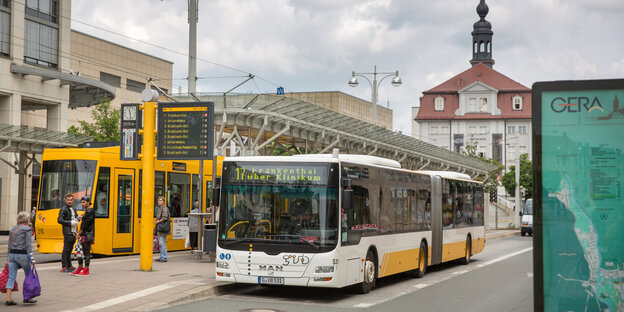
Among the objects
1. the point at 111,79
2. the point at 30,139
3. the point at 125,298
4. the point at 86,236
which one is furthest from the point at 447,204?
the point at 111,79

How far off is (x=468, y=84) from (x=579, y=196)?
4204 inches

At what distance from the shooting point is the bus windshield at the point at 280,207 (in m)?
13.6

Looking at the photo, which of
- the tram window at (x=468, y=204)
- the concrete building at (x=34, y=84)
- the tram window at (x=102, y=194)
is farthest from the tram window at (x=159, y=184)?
the concrete building at (x=34, y=84)

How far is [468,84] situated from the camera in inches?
4382

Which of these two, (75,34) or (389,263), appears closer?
(389,263)

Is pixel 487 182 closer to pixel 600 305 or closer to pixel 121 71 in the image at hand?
pixel 121 71

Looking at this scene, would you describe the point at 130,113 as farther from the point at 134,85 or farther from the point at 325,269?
the point at 134,85

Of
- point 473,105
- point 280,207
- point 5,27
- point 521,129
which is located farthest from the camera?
point 473,105

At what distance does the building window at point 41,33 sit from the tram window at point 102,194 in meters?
22.5

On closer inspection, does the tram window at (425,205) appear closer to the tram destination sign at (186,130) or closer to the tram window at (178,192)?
the tram destination sign at (186,130)

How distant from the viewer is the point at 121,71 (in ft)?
229

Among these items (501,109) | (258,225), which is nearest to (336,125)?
(258,225)

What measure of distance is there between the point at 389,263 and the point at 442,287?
1299 millimetres

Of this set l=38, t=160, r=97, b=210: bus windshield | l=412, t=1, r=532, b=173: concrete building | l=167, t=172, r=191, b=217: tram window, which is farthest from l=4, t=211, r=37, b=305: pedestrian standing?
l=412, t=1, r=532, b=173: concrete building
